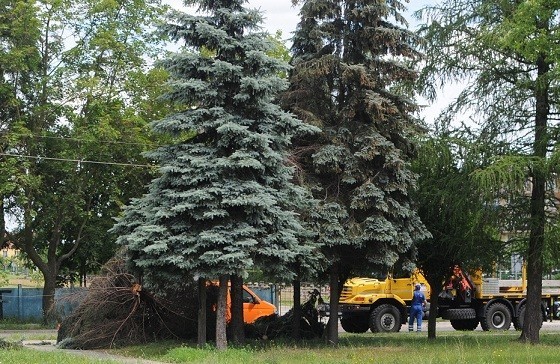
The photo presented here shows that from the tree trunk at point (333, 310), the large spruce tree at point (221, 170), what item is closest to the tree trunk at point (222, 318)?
the large spruce tree at point (221, 170)

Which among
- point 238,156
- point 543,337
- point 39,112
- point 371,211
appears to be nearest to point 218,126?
point 238,156

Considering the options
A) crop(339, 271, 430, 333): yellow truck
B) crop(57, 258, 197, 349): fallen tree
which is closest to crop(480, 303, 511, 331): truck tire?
crop(339, 271, 430, 333): yellow truck

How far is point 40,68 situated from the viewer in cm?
3244

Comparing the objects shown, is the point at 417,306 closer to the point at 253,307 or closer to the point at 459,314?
the point at 459,314

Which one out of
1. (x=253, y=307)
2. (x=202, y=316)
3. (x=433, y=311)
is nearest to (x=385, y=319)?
(x=433, y=311)

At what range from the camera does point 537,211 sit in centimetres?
1994

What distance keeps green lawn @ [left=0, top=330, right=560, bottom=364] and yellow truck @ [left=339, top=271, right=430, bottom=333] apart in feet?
17.6

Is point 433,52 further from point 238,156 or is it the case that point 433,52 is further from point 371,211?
point 238,156

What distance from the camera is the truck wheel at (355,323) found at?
27812mm

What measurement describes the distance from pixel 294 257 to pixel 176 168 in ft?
11.1

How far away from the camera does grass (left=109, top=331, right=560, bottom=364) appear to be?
15758 millimetres

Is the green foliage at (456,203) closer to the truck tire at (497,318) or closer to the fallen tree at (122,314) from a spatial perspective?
the fallen tree at (122,314)

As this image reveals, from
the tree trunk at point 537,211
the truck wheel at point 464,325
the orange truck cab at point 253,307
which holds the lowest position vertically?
the truck wheel at point 464,325

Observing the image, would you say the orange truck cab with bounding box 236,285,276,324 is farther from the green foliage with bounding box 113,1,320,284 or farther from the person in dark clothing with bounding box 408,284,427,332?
the green foliage with bounding box 113,1,320,284
